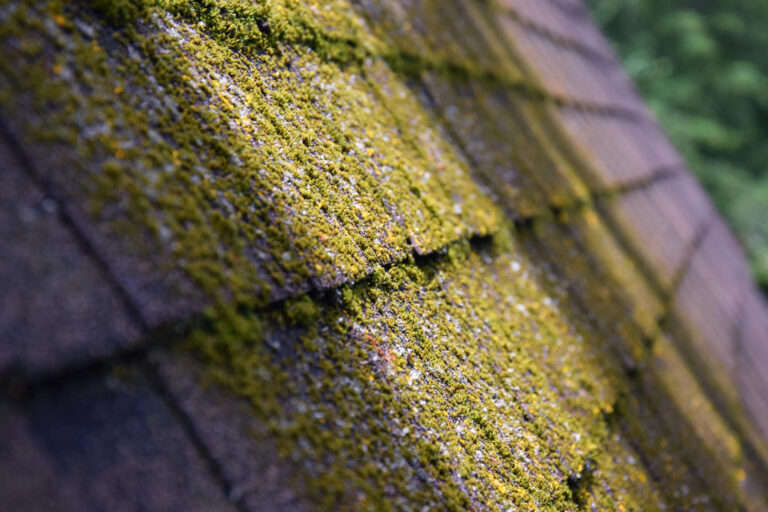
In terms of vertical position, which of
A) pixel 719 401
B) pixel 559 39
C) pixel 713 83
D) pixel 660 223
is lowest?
pixel 719 401

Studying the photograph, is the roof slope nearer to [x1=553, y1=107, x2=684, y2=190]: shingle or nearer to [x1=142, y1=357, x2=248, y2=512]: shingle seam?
[x1=142, y1=357, x2=248, y2=512]: shingle seam

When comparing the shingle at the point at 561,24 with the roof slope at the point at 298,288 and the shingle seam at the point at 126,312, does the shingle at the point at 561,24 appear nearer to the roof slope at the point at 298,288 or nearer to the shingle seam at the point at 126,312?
the roof slope at the point at 298,288

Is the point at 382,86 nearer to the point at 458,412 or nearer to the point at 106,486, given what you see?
the point at 458,412

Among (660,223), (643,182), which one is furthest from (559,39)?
(660,223)

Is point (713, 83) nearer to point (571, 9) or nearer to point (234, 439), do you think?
point (571, 9)

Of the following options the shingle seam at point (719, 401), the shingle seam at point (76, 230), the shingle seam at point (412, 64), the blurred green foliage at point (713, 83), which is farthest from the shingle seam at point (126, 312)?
the blurred green foliage at point (713, 83)

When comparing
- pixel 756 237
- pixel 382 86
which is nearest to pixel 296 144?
pixel 382 86

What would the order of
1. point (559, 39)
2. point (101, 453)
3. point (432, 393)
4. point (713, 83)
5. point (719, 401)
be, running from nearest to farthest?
point (101, 453) → point (432, 393) → point (719, 401) → point (559, 39) → point (713, 83)
